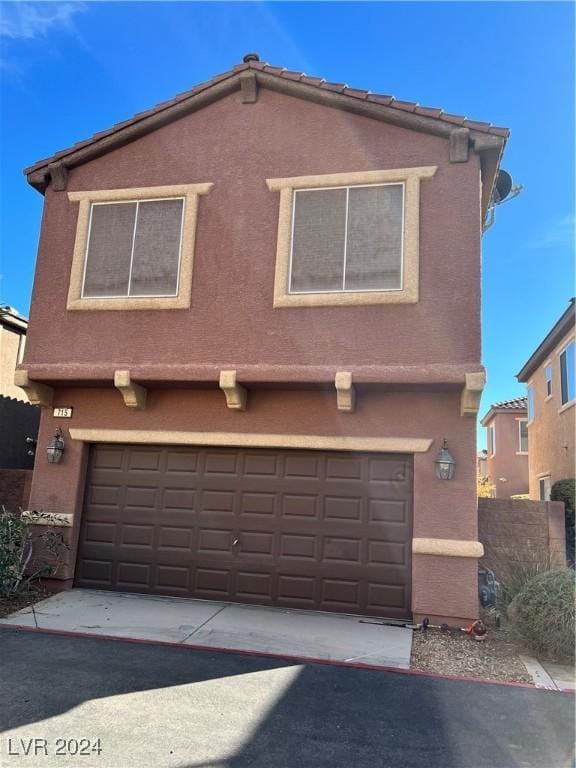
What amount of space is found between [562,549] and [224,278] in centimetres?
647

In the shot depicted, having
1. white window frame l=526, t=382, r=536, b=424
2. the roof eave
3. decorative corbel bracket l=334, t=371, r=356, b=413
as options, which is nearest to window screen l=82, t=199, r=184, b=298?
the roof eave

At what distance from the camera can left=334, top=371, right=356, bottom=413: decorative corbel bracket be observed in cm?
796

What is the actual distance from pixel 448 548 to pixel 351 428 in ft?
6.85

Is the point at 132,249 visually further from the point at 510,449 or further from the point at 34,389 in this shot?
the point at 510,449

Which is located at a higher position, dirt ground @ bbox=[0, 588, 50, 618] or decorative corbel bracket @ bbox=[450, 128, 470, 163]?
decorative corbel bracket @ bbox=[450, 128, 470, 163]

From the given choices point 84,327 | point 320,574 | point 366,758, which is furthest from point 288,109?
point 366,758

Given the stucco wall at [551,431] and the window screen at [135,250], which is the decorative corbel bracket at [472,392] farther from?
the stucco wall at [551,431]

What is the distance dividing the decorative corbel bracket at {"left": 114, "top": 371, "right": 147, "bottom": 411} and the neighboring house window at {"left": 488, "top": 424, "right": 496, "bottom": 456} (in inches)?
905

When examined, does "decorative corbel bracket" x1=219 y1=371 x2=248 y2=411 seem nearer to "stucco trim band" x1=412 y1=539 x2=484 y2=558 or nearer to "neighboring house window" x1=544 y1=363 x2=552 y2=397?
"stucco trim band" x1=412 y1=539 x2=484 y2=558

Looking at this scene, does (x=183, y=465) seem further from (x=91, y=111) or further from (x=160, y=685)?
(x=91, y=111)

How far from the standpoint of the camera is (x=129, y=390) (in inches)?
349

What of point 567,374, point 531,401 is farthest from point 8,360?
point 531,401

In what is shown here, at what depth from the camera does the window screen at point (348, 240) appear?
858 cm

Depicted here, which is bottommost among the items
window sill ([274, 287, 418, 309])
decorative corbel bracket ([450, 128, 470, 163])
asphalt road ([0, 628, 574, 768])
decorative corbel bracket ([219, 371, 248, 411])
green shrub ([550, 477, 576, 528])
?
asphalt road ([0, 628, 574, 768])
